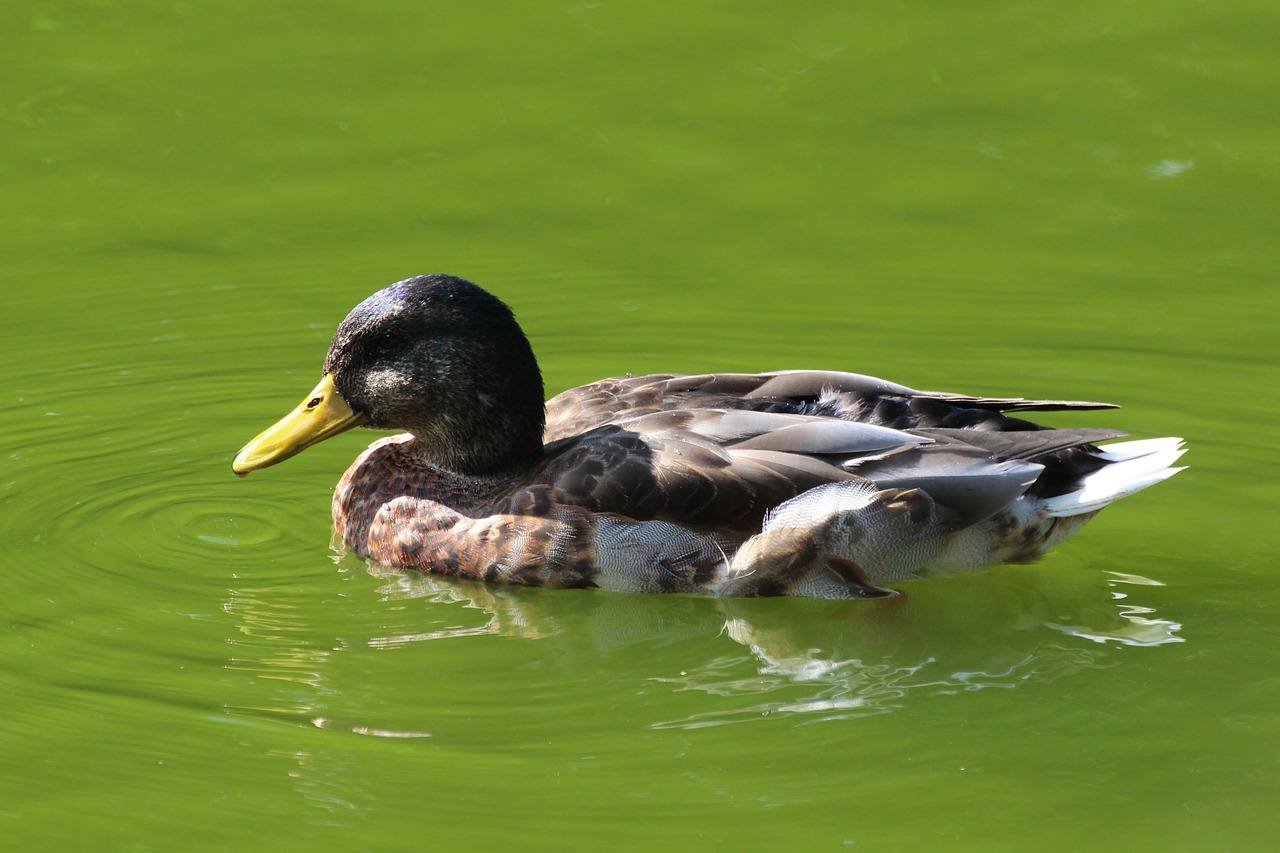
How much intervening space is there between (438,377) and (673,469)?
1.23 meters

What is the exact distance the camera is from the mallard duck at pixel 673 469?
25.9 ft

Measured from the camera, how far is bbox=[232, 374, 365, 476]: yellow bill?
8.38m

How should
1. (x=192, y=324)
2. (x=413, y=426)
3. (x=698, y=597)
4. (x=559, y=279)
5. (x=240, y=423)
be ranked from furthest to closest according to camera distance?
(x=559, y=279) → (x=192, y=324) → (x=240, y=423) → (x=413, y=426) → (x=698, y=597)

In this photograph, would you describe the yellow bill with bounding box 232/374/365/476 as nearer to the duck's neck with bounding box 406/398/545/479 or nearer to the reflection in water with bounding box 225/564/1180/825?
the duck's neck with bounding box 406/398/545/479

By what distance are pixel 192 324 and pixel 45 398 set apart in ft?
4.54

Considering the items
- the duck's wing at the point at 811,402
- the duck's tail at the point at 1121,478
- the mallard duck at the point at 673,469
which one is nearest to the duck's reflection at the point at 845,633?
the mallard duck at the point at 673,469

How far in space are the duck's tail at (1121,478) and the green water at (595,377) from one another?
372mm

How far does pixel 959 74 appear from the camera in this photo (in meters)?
14.1

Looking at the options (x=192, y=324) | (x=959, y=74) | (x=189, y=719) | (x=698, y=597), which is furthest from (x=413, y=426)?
(x=959, y=74)

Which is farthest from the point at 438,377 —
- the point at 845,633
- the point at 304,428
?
the point at 845,633

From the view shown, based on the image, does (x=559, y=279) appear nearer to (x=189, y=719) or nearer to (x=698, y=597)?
(x=698, y=597)

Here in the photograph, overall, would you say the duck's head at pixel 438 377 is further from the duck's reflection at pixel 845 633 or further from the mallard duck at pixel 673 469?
the duck's reflection at pixel 845 633

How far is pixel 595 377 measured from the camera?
10656 millimetres

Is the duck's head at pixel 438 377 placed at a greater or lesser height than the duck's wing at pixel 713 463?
greater
